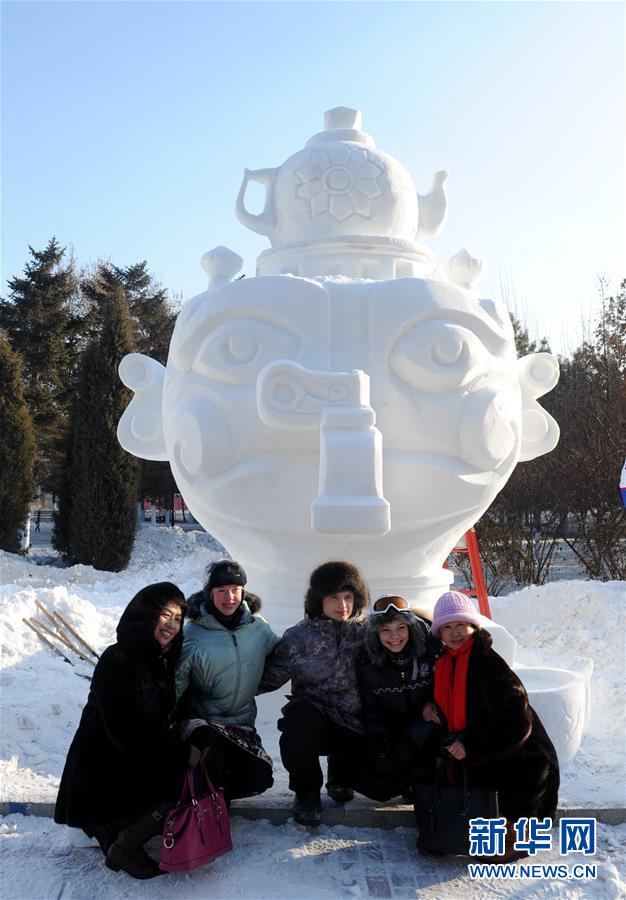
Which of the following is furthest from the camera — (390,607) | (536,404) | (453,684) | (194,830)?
(536,404)

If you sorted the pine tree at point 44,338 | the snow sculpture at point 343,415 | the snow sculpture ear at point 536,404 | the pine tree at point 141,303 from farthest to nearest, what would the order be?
the pine tree at point 141,303 < the pine tree at point 44,338 < the snow sculpture ear at point 536,404 < the snow sculpture at point 343,415

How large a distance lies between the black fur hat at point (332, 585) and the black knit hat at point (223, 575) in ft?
0.95

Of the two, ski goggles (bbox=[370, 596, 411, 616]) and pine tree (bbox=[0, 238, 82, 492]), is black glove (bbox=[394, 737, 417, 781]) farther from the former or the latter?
pine tree (bbox=[0, 238, 82, 492])

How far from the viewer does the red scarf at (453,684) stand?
275 cm

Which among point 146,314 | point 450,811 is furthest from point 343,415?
point 146,314

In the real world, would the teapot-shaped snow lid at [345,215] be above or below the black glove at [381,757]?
above

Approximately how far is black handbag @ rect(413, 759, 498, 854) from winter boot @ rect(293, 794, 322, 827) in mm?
402

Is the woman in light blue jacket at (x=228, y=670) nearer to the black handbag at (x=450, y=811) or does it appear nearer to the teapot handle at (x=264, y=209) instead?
the black handbag at (x=450, y=811)

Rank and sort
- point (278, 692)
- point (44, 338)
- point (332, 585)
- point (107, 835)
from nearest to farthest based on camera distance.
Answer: point (107, 835) → point (332, 585) → point (278, 692) → point (44, 338)

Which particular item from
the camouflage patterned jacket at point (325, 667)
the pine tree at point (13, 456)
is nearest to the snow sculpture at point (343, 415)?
the camouflage patterned jacket at point (325, 667)

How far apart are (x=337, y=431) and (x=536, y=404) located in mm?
1599

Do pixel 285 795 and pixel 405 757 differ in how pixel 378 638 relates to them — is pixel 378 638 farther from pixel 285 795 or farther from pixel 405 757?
pixel 285 795

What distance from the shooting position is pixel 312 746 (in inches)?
113

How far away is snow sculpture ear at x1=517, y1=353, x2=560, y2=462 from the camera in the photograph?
4691 millimetres
